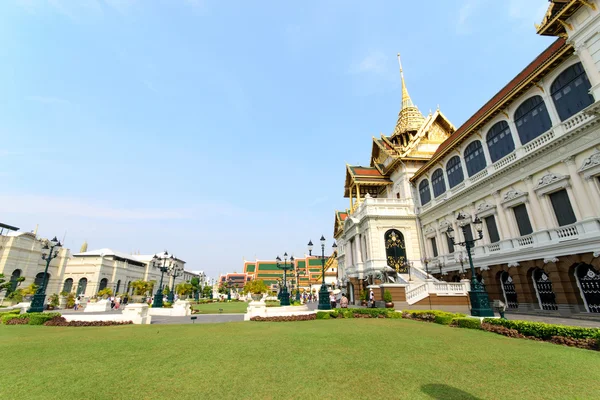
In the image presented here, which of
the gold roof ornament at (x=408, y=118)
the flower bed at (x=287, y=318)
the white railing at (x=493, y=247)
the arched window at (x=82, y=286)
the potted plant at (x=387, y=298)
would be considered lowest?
the flower bed at (x=287, y=318)

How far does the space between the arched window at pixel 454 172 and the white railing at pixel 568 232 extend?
28.0 ft

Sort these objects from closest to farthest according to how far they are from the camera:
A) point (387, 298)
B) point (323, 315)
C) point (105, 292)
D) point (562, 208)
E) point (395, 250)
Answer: point (562, 208) < point (323, 315) < point (387, 298) < point (395, 250) < point (105, 292)

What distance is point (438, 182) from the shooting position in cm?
2505

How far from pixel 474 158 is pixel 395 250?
10.4 meters

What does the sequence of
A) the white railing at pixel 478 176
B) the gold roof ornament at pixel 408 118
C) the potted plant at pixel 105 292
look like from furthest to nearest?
the potted plant at pixel 105 292 → the gold roof ornament at pixel 408 118 → the white railing at pixel 478 176

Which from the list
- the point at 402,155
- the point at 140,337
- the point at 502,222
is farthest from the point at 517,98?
the point at 140,337

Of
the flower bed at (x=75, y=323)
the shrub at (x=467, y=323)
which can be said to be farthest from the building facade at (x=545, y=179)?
the flower bed at (x=75, y=323)

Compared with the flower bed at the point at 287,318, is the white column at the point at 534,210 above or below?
above

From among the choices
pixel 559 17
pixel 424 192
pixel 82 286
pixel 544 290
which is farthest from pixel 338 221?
pixel 82 286

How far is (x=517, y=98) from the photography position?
17.0 metres

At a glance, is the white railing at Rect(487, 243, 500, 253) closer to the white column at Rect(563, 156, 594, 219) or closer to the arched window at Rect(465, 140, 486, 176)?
the white column at Rect(563, 156, 594, 219)

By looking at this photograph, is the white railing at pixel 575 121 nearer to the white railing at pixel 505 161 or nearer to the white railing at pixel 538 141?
the white railing at pixel 538 141

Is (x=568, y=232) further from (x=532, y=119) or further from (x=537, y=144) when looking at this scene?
(x=532, y=119)

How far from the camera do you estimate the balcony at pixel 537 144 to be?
12734 mm
